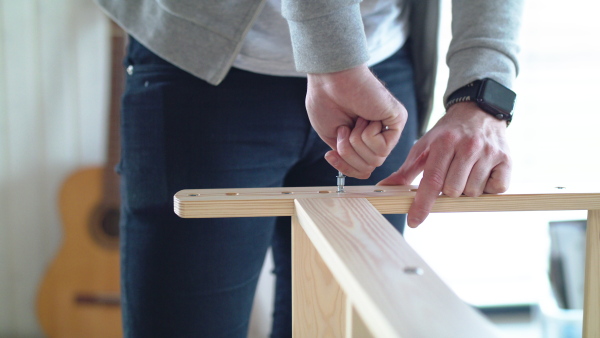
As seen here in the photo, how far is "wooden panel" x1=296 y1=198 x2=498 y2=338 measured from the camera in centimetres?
32

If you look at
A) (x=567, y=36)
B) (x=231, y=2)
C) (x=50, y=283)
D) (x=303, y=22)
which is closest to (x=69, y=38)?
(x=50, y=283)

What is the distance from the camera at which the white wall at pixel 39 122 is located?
1634mm

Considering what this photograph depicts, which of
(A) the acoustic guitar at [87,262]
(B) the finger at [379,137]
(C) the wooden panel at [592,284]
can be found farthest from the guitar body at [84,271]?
(C) the wooden panel at [592,284]

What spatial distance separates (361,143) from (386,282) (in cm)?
33

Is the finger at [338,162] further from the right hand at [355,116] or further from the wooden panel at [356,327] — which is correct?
the wooden panel at [356,327]

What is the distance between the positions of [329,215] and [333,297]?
151mm

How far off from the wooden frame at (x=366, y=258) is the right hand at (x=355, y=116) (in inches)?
2.0

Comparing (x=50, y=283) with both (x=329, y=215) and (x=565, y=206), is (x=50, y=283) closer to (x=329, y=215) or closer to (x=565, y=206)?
(x=329, y=215)

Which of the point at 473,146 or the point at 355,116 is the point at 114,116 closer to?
the point at 355,116

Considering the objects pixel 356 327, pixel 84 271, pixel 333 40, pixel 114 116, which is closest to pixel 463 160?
pixel 333 40

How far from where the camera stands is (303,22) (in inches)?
24.8

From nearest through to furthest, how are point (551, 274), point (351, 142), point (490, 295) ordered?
point (351, 142)
point (551, 274)
point (490, 295)

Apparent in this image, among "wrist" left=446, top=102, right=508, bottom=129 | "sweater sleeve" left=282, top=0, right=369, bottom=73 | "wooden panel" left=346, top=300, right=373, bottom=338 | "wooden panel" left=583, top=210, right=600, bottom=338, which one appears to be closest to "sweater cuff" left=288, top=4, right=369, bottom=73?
"sweater sleeve" left=282, top=0, right=369, bottom=73

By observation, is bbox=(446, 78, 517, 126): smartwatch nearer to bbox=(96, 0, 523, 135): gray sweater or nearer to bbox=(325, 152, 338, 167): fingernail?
bbox=(96, 0, 523, 135): gray sweater
